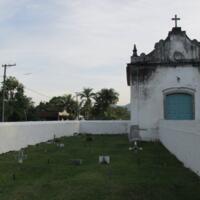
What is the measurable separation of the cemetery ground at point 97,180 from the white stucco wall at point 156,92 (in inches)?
304

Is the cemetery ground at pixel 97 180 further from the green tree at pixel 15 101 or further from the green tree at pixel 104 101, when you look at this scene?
the green tree at pixel 104 101

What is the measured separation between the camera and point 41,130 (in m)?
18.7

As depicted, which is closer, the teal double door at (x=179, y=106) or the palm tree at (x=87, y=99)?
the teal double door at (x=179, y=106)

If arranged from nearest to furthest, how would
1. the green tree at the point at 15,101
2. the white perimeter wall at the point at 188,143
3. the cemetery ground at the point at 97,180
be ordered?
the cemetery ground at the point at 97,180 < the white perimeter wall at the point at 188,143 < the green tree at the point at 15,101

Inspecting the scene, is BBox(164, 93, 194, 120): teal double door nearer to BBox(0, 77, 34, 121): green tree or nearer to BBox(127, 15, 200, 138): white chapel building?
BBox(127, 15, 200, 138): white chapel building

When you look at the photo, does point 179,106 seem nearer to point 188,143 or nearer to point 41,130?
point 41,130

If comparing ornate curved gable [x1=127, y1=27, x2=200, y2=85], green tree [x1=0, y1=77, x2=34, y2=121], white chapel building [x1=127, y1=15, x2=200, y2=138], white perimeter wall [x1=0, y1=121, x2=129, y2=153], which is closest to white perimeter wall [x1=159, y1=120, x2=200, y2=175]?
white perimeter wall [x1=0, y1=121, x2=129, y2=153]

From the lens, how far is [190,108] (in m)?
18.2

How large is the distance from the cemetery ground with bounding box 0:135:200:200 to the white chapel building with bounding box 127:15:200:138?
775 centimetres

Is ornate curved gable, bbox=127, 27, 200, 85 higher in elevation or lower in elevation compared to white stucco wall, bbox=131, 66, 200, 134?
higher

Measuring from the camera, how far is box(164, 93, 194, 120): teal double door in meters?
18.2

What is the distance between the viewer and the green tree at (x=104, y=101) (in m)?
55.0

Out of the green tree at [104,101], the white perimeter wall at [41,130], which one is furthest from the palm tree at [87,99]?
the white perimeter wall at [41,130]

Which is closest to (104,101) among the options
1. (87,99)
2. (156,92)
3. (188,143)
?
(87,99)
